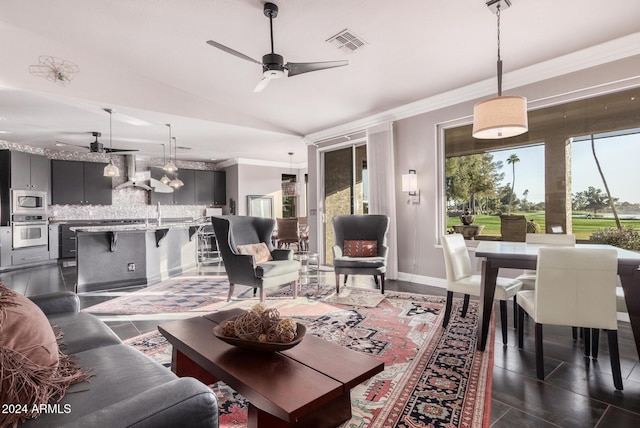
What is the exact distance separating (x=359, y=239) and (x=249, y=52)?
2870 millimetres

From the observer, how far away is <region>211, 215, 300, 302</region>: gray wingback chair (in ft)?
12.0

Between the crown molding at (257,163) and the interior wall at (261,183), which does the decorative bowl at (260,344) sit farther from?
the crown molding at (257,163)

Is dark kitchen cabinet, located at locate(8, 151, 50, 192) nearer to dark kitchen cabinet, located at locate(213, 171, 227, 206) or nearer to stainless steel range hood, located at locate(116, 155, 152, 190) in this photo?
stainless steel range hood, located at locate(116, 155, 152, 190)

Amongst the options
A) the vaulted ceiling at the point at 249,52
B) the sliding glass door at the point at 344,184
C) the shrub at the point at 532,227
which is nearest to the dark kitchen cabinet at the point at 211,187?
the vaulted ceiling at the point at 249,52

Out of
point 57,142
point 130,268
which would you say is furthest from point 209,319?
point 57,142

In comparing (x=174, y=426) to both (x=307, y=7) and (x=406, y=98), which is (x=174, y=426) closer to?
(x=307, y=7)

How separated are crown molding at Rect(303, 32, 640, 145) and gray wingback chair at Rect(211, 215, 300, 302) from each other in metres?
2.81

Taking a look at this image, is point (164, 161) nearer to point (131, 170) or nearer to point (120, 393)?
point (131, 170)

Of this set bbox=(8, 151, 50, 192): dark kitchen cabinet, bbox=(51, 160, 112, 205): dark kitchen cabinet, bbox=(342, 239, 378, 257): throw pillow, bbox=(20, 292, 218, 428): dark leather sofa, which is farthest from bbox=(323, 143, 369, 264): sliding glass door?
bbox=(8, 151, 50, 192): dark kitchen cabinet

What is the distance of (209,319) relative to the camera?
6.80 feet

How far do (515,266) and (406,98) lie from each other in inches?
126

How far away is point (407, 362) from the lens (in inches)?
90.1

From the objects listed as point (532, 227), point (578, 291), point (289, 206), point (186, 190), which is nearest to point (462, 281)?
point (578, 291)

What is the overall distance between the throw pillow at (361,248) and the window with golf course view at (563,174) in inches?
50.9
